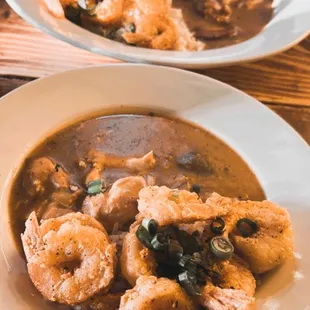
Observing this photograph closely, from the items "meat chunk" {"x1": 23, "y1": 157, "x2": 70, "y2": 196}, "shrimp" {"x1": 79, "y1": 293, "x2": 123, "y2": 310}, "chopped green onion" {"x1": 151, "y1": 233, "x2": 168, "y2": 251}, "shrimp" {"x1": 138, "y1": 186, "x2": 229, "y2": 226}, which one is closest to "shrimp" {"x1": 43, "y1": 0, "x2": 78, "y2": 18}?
"meat chunk" {"x1": 23, "y1": 157, "x2": 70, "y2": 196}

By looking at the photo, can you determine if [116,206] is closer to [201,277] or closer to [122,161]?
[122,161]

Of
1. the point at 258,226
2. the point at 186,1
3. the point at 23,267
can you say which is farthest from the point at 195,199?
the point at 186,1

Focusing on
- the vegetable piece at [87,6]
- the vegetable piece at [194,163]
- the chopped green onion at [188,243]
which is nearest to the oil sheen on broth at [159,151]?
the vegetable piece at [194,163]

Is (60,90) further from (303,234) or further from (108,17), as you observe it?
(303,234)

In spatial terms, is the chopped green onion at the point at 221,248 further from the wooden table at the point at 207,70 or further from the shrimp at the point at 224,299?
the wooden table at the point at 207,70

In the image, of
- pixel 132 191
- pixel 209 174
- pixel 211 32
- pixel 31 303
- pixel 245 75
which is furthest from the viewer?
pixel 211 32

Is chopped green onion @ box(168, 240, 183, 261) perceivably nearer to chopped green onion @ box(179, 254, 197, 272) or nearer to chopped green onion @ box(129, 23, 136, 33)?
chopped green onion @ box(179, 254, 197, 272)
